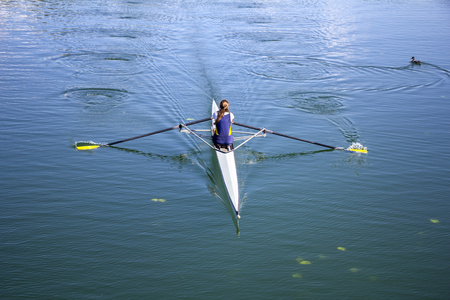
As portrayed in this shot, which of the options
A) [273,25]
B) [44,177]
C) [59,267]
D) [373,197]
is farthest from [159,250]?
[273,25]

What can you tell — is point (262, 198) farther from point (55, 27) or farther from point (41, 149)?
point (55, 27)

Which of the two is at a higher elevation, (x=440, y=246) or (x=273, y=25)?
(x=273, y=25)

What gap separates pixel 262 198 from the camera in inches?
422

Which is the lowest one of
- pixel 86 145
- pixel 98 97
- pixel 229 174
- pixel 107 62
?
pixel 86 145

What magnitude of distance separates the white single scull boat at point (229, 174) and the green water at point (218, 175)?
1.09 ft

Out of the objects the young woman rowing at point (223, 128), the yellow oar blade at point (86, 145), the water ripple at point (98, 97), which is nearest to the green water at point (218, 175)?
the water ripple at point (98, 97)

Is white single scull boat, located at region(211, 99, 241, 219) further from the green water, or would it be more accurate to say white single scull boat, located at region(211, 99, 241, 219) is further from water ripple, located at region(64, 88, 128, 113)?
water ripple, located at region(64, 88, 128, 113)

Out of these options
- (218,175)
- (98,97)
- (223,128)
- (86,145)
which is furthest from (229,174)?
(98,97)

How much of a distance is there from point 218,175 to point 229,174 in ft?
3.00

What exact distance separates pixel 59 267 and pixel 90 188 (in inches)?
121

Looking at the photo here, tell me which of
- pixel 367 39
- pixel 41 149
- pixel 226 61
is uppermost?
pixel 367 39

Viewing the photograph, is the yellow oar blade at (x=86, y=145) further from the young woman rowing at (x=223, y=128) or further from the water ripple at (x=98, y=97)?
the young woman rowing at (x=223, y=128)

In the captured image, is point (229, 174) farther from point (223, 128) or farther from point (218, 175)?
point (223, 128)

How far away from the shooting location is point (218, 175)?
37.6 feet
